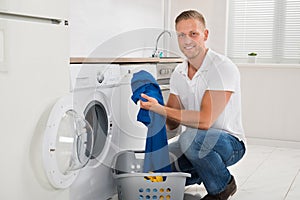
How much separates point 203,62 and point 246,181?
102 cm

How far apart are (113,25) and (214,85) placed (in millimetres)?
1547

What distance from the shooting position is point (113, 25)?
3707 millimetres

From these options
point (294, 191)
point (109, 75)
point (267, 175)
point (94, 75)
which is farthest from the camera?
point (267, 175)

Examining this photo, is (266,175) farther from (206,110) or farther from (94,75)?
(94,75)

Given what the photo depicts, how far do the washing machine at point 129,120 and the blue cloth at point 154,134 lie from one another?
0.10 m

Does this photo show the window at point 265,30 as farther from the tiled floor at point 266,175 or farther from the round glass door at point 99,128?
the round glass door at point 99,128

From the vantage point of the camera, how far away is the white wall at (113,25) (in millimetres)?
3156

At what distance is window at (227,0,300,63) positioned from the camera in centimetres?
436

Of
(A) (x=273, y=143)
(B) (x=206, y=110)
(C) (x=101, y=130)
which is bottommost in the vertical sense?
(A) (x=273, y=143)

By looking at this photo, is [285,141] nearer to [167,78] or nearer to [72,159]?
[167,78]

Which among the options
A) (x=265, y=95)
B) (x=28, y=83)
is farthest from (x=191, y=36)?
(x=265, y=95)

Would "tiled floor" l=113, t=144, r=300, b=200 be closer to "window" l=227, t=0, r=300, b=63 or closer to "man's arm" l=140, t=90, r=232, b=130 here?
"man's arm" l=140, t=90, r=232, b=130

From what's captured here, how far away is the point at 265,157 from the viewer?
12.6 ft

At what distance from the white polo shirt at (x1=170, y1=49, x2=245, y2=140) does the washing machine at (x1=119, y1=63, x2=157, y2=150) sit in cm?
25
